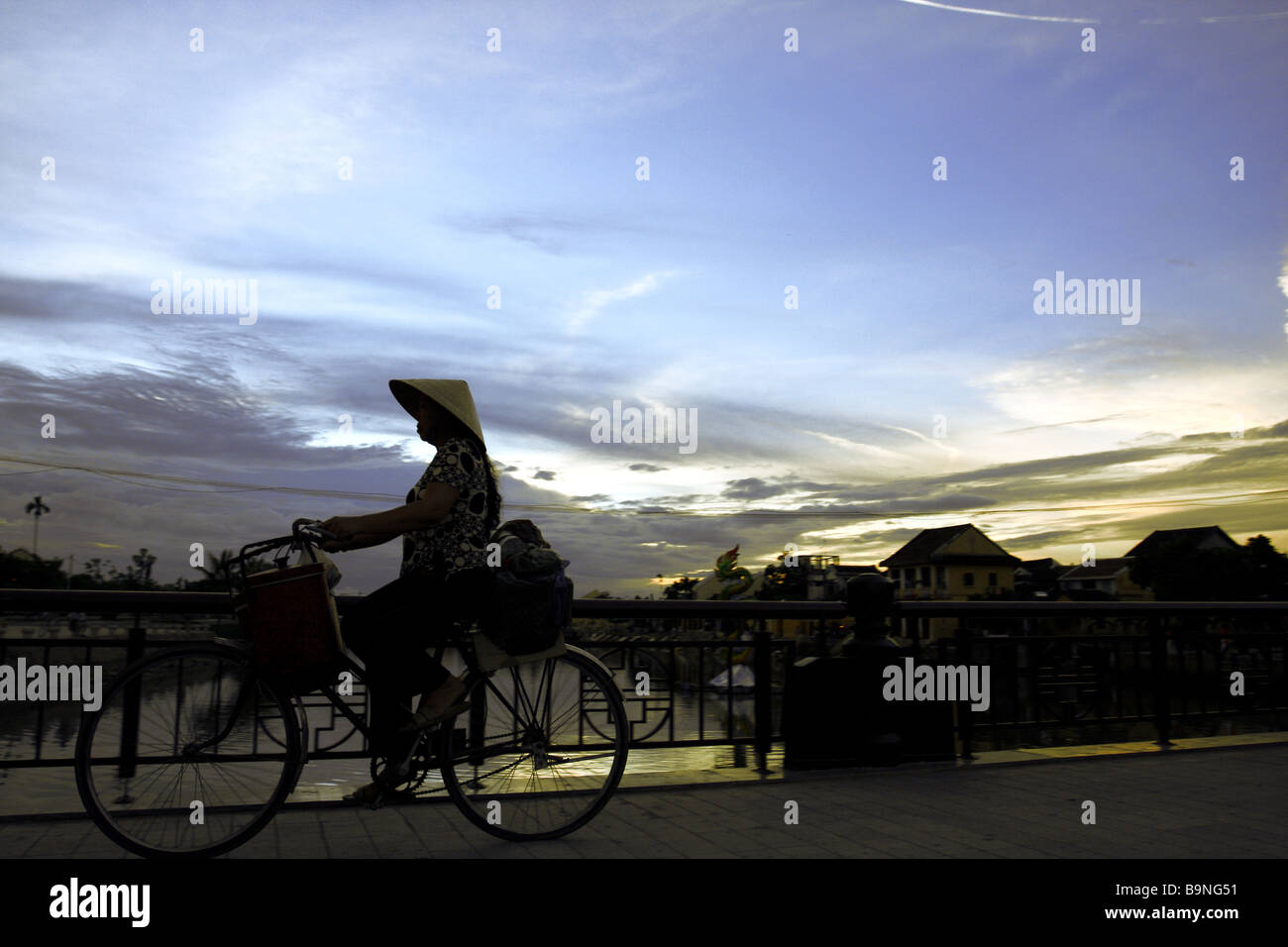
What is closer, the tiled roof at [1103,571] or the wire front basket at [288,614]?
the wire front basket at [288,614]

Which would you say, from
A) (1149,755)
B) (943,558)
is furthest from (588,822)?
(943,558)

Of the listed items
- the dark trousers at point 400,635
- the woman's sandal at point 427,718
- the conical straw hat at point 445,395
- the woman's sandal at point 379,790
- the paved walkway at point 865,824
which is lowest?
the paved walkway at point 865,824

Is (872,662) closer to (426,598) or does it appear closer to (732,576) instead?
(426,598)

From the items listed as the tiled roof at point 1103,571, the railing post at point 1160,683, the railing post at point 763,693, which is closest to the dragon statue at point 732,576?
the railing post at point 1160,683

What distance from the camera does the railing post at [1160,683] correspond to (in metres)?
8.25

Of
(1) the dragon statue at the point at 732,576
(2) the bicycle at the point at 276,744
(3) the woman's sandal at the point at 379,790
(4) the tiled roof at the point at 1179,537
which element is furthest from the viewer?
(4) the tiled roof at the point at 1179,537

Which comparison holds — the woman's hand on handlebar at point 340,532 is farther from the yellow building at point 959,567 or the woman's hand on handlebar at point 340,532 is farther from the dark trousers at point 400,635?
the yellow building at point 959,567

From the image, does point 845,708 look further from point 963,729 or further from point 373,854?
point 373,854

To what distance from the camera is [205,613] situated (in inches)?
218

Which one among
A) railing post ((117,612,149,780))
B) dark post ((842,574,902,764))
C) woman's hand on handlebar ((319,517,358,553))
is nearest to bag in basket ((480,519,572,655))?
woman's hand on handlebar ((319,517,358,553))

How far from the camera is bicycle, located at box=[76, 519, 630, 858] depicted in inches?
161

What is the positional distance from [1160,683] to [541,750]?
6106 millimetres

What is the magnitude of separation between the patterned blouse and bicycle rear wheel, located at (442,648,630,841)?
0.56m

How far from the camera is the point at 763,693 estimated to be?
6.91m
